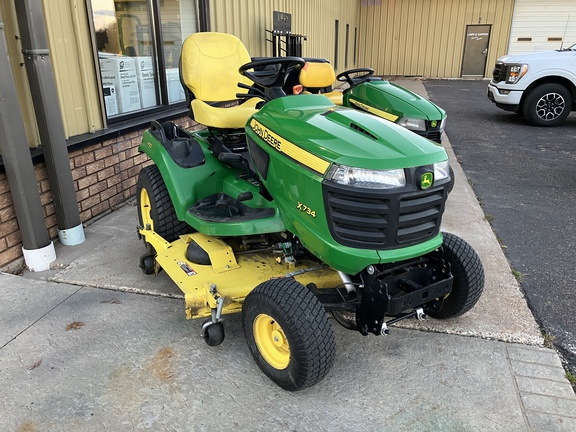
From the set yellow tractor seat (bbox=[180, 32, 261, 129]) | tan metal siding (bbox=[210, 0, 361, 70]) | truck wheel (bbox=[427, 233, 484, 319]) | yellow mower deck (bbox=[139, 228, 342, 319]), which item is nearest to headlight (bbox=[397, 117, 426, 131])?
yellow tractor seat (bbox=[180, 32, 261, 129])

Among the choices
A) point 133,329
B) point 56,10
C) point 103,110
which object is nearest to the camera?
point 133,329

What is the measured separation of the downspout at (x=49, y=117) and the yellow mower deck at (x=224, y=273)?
41.1 inches

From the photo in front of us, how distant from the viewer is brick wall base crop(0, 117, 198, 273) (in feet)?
10.6

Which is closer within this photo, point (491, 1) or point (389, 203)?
point (389, 203)

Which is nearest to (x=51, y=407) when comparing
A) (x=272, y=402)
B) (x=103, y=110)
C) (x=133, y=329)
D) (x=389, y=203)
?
(x=133, y=329)

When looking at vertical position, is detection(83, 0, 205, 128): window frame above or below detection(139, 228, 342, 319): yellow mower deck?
above

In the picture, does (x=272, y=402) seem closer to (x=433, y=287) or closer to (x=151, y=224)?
(x=433, y=287)

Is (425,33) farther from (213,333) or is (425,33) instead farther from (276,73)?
(213,333)

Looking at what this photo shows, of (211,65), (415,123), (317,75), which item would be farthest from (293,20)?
(211,65)

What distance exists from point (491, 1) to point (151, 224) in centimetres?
2005

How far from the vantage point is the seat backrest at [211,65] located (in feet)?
10.9

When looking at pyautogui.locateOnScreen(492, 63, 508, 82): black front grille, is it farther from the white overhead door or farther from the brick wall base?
the white overhead door

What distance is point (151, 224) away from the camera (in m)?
3.32

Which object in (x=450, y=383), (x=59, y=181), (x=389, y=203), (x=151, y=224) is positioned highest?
(x=389, y=203)
